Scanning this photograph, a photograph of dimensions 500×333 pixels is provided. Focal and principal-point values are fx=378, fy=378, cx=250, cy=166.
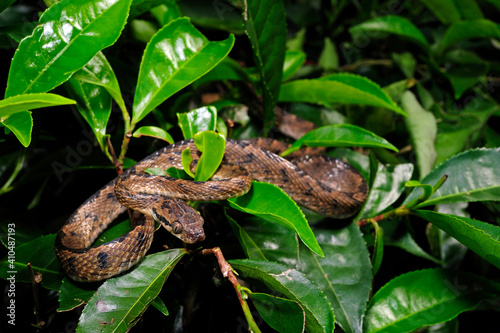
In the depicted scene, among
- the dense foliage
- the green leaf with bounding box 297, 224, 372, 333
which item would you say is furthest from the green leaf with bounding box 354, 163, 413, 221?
the green leaf with bounding box 297, 224, 372, 333

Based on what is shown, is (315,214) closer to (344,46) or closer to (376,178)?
(376,178)

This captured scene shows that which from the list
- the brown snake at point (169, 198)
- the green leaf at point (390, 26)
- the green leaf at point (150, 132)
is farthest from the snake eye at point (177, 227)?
the green leaf at point (390, 26)

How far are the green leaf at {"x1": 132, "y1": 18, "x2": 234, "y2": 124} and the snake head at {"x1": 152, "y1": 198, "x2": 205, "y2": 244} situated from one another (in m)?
0.46

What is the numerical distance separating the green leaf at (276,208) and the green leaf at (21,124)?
2.57ft

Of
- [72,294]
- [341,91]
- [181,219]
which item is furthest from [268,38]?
[72,294]

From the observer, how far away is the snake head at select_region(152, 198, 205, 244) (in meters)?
1.58

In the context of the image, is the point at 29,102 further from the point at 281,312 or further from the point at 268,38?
the point at 268,38

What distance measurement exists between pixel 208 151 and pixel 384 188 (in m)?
1.10

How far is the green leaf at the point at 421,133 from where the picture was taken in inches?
93.8

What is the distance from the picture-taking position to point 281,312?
138cm

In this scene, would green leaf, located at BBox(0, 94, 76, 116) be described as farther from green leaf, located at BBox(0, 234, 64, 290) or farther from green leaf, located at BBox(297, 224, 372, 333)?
green leaf, located at BBox(297, 224, 372, 333)

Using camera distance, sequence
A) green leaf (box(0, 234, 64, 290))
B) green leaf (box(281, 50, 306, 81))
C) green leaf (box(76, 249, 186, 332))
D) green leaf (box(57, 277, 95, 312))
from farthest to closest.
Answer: green leaf (box(281, 50, 306, 81)) < green leaf (box(0, 234, 64, 290)) < green leaf (box(57, 277, 95, 312)) < green leaf (box(76, 249, 186, 332))

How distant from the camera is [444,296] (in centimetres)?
190

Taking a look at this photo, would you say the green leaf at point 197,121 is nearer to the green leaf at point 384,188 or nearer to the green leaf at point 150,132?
the green leaf at point 150,132
